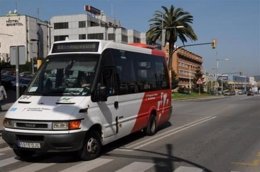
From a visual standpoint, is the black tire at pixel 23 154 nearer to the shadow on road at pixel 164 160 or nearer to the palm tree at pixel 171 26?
the shadow on road at pixel 164 160

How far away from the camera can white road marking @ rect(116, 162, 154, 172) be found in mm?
8641

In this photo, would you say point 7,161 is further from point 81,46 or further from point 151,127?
point 151,127

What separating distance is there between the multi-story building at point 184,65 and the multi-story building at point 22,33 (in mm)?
36832

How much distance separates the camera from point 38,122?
898cm

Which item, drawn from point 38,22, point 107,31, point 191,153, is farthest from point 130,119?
point 38,22

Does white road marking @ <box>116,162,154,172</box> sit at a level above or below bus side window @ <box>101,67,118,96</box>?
below

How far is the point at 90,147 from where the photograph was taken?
380 inches

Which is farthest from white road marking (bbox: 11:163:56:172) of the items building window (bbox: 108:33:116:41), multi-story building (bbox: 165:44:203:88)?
building window (bbox: 108:33:116:41)

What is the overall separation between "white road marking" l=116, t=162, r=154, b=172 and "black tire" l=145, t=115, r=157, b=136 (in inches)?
170

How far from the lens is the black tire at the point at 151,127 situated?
13648 mm

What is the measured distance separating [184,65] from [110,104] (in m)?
105

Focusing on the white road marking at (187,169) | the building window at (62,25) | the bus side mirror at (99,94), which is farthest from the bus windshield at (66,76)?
the building window at (62,25)

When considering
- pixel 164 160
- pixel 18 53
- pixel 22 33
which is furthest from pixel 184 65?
pixel 164 160

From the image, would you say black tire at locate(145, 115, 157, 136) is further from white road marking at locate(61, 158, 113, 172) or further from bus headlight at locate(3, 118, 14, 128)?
bus headlight at locate(3, 118, 14, 128)
